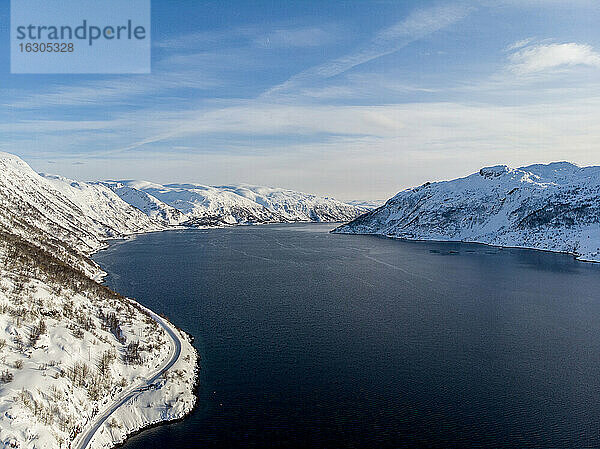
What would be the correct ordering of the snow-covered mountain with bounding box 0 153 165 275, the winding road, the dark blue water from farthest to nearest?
the snow-covered mountain with bounding box 0 153 165 275 → the dark blue water → the winding road

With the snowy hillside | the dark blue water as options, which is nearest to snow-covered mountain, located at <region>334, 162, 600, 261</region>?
the dark blue water

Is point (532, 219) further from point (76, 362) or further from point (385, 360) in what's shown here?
point (76, 362)

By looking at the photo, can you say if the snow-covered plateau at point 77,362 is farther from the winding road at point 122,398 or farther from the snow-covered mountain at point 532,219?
the snow-covered mountain at point 532,219

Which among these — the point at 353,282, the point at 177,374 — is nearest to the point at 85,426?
the point at 177,374

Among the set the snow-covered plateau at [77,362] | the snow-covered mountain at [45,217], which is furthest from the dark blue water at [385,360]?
the snow-covered mountain at [45,217]

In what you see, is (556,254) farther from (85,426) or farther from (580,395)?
(85,426)

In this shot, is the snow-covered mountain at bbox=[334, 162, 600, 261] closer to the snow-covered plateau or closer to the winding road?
the winding road
